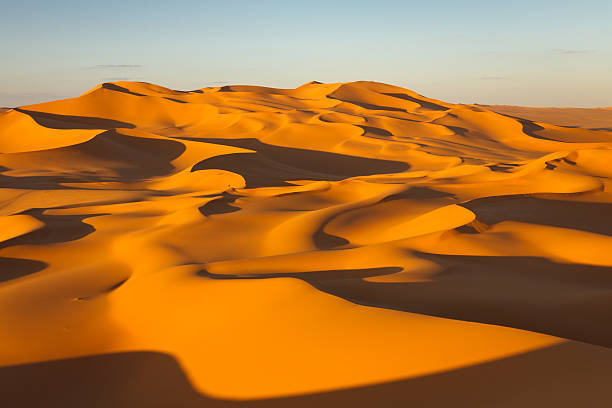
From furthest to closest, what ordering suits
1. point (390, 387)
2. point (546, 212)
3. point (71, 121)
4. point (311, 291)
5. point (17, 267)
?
point (71, 121) < point (546, 212) < point (17, 267) < point (311, 291) < point (390, 387)

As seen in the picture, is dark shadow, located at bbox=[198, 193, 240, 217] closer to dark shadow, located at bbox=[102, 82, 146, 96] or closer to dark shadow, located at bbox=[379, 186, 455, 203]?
dark shadow, located at bbox=[379, 186, 455, 203]

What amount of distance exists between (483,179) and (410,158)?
660 centimetres

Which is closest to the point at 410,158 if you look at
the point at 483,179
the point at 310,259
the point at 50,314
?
the point at 483,179

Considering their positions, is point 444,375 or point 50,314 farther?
point 50,314

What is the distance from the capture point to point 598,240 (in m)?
4.78

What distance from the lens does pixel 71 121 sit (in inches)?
804

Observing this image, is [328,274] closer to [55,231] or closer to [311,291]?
[311,291]

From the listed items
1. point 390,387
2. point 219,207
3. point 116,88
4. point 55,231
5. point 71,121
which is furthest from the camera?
point 116,88

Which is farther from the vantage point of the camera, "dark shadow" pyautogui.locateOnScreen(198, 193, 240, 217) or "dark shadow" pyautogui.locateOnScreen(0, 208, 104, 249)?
"dark shadow" pyautogui.locateOnScreen(198, 193, 240, 217)

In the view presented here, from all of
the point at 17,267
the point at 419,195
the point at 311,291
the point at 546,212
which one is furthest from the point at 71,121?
the point at 311,291

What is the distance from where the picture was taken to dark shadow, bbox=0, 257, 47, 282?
475 cm

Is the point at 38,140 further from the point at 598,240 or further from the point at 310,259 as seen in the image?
the point at 598,240

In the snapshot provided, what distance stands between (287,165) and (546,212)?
8.51 metres

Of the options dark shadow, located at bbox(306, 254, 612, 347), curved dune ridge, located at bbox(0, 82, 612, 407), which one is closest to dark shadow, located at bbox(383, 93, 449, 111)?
curved dune ridge, located at bbox(0, 82, 612, 407)
